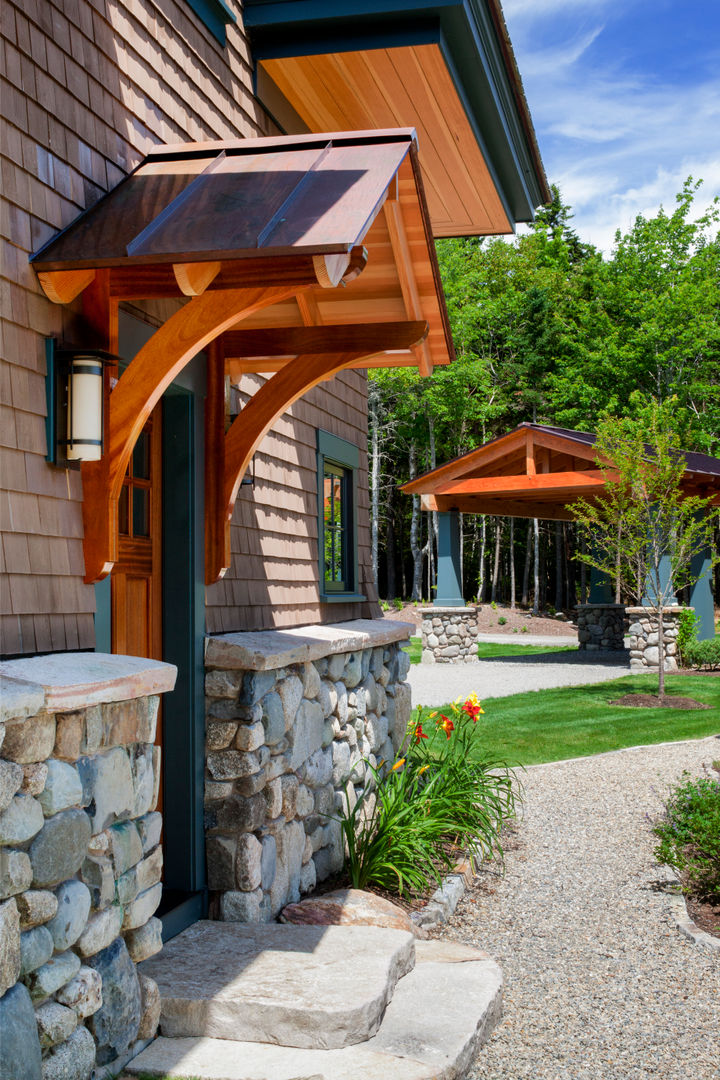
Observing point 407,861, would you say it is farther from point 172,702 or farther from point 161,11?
point 161,11

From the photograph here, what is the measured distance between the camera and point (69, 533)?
3.26 metres

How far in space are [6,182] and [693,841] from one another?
4927mm

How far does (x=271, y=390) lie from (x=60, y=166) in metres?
1.43

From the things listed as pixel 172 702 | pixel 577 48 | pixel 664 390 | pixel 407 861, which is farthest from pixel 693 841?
pixel 664 390

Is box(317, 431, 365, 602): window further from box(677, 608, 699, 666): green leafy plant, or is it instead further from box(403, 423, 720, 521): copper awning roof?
box(677, 608, 699, 666): green leafy plant

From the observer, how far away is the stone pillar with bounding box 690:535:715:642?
1695 centimetres

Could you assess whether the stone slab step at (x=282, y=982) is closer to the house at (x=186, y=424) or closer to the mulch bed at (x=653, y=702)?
the house at (x=186, y=424)

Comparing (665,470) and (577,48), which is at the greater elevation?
(577,48)

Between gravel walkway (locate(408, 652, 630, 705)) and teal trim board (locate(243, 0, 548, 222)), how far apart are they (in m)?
8.05

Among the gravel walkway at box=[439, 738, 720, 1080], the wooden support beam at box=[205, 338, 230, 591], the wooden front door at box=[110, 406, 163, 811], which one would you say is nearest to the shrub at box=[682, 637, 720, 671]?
the gravel walkway at box=[439, 738, 720, 1080]

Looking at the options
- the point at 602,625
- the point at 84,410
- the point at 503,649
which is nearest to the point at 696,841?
the point at 84,410

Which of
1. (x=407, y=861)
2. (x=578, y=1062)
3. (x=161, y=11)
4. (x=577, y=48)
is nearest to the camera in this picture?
(x=578, y=1062)

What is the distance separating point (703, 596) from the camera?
17.1m

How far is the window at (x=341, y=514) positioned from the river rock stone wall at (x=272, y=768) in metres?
1.55
